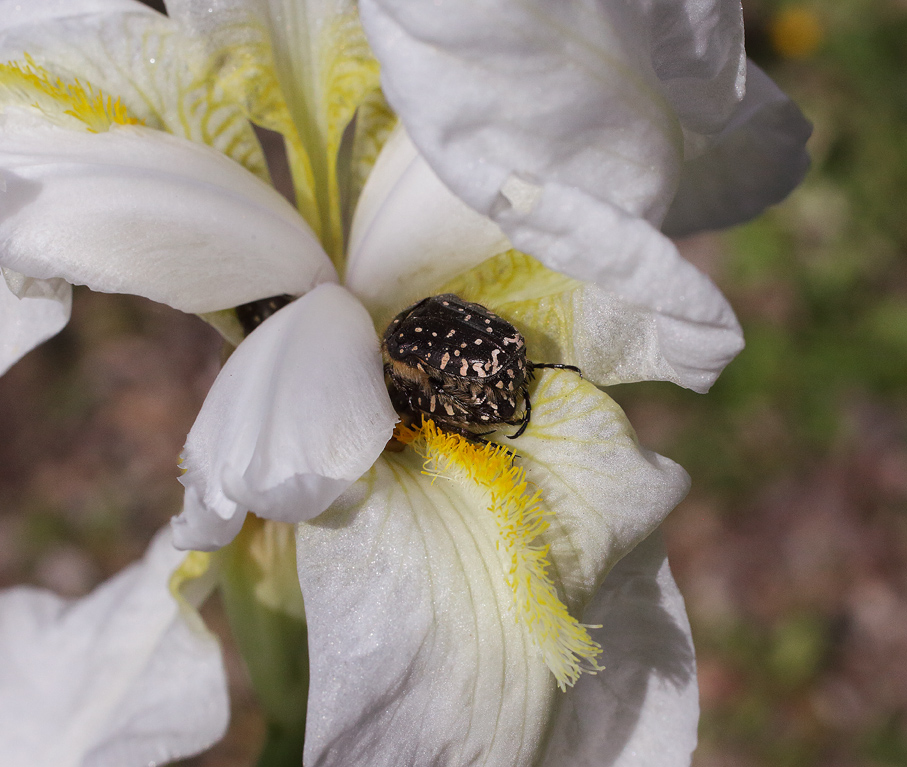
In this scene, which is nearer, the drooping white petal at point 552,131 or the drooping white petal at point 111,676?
the drooping white petal at point 552,131

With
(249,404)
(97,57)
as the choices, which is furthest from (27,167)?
(249,404)

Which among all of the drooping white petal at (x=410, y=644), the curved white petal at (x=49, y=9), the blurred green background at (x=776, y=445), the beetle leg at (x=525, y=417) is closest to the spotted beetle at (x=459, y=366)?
the beetle leg at (x=525, y=417)

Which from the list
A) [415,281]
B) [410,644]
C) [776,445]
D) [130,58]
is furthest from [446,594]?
[776,445]

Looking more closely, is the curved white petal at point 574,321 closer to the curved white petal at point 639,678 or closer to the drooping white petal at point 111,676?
the curved white petal at point 639,678

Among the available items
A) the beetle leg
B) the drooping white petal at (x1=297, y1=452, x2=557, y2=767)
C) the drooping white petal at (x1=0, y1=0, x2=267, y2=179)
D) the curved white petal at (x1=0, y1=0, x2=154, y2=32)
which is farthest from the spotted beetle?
the curved white petal at (x1=0, y1=0, x2=154, y2=32)

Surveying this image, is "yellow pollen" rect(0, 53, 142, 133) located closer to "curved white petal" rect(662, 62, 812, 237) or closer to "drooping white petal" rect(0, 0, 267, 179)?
"drooping white petal" rect(0, 0, 267, 179)

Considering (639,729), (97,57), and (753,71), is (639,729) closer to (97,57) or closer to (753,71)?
(753,71)

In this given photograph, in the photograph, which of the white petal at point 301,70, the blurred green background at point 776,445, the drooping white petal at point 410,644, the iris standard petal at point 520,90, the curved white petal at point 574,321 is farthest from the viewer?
the blurred green background at point 776,445
